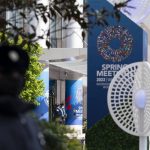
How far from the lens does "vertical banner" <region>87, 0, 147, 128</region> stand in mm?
15391

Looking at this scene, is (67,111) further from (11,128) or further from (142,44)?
(11,128)

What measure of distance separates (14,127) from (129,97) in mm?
8868

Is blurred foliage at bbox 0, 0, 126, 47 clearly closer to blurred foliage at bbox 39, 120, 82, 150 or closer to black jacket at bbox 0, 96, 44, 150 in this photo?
blurred foliage at bbox 39, 120, 82, 150

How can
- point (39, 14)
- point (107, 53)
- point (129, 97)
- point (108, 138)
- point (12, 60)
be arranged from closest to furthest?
point (12, 60) → point (39, 14) → point (129, 97) → point (108, 138) → point (107, 53)

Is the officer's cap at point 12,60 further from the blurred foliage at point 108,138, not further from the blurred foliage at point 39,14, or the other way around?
the blurred foliage at point 108,138

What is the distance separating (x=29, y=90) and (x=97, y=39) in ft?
27.2

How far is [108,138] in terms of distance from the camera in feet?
45.5

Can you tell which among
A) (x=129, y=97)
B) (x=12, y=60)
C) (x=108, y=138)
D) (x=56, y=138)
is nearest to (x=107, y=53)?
(x=108, y=138)

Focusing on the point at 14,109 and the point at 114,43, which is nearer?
the point at 14,109

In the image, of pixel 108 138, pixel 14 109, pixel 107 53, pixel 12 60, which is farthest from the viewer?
pixel 107 53

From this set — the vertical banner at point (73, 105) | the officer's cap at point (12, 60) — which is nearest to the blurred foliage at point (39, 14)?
the officer's cap at point (12, 60)

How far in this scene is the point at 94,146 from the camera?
14.0 metres

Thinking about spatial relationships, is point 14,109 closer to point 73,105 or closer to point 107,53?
point 107,53

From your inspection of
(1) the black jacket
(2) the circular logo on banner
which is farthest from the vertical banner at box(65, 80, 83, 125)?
(1) the black jacket
